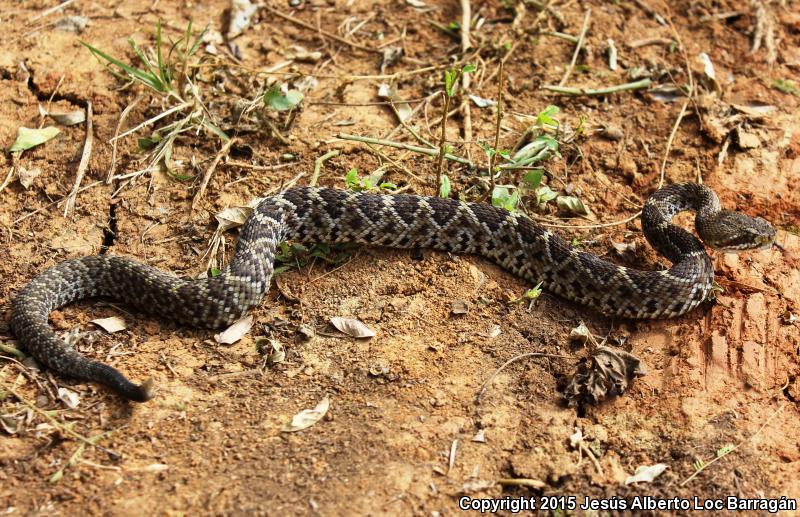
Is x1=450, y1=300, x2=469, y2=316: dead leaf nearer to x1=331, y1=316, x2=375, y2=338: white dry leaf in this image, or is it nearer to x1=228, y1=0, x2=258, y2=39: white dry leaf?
x1=331, y1=316, x2=375, y2=338: white dry leaf

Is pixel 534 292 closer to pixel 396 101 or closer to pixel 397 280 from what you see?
pixel 397 280

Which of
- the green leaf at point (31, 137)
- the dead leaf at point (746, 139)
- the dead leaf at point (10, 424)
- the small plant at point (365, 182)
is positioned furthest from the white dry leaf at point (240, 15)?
the dead leaf at point (746, 139)

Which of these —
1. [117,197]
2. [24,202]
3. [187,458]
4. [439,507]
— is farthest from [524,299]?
[24,202]

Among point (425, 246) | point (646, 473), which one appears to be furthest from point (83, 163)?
point (646, 473)

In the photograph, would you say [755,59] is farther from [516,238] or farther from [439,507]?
[439,507]

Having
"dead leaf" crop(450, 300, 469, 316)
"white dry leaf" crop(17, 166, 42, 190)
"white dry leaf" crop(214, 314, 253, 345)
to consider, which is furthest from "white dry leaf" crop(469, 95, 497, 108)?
"white dry leaf" crop(17, 166, 42, 190)
